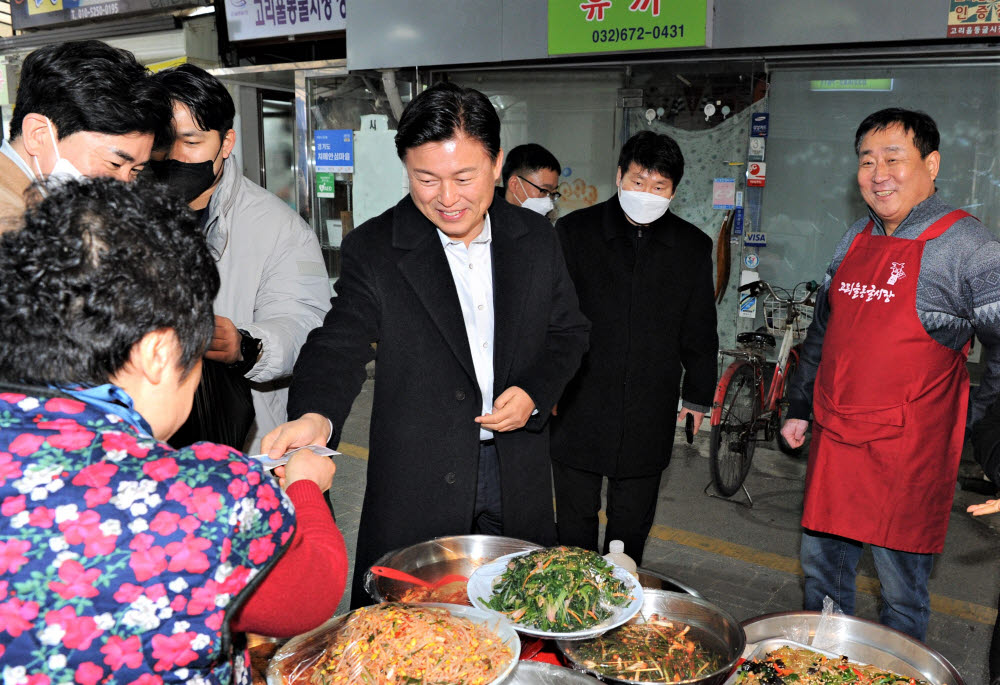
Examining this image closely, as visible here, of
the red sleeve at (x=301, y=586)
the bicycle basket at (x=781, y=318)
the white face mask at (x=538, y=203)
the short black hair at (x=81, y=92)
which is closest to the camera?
the red sleeve at (x=301, y=586)

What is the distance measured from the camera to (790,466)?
651 cm

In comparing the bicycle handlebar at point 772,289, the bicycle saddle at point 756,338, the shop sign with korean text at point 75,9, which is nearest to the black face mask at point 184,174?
the bicycle saddle at point 756,338

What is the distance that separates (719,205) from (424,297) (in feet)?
17.0

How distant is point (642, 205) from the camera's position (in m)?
3.59

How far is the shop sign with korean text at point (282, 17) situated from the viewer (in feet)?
28.7

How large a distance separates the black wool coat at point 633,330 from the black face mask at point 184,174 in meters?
1.68

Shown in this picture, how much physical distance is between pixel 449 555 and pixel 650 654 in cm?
59

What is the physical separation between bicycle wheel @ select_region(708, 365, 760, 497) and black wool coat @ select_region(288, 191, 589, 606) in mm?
3475

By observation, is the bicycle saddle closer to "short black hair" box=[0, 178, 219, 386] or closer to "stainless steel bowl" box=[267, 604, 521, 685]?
"stainless steel bowl" box=[267, 604, 521, 685]

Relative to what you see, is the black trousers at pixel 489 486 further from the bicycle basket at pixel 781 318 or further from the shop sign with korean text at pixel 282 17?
the shop sign with korean text at pixel 282 17

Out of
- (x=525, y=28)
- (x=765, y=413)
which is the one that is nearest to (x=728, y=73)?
(x=525, y=28)

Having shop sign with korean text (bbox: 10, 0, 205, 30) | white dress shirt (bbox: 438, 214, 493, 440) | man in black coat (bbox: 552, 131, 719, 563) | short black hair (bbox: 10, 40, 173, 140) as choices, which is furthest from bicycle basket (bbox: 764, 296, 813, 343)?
shop sign with korean text (bbox: 10, 0, 205, 30)

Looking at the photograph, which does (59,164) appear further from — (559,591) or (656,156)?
(656,156)

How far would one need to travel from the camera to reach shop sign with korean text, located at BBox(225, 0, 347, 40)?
8.76 metres
